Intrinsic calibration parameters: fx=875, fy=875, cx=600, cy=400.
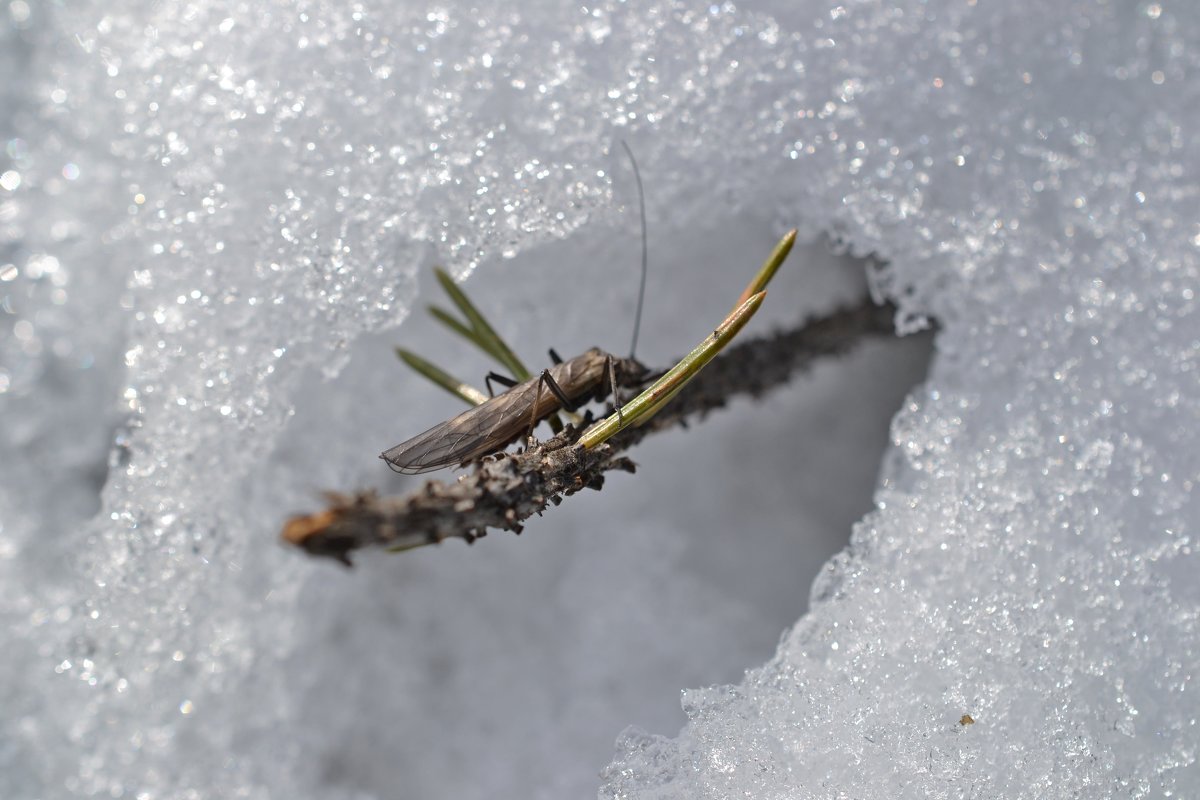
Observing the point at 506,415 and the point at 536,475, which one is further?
the point at 506,415

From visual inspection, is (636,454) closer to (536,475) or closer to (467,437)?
(467,437)

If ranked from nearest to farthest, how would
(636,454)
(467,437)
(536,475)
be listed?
(536,475) < (467,437) < (636,454)

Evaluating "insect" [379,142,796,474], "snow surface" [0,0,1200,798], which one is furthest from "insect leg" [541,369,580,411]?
"snow surface" [0,0,1200,798]

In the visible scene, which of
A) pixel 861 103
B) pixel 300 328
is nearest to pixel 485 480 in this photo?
pixel 300 328

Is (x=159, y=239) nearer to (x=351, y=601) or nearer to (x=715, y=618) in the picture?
(x=351, y=601)

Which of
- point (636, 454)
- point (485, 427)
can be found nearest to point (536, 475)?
point (485, 427)

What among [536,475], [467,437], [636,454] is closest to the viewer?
[536,475]
